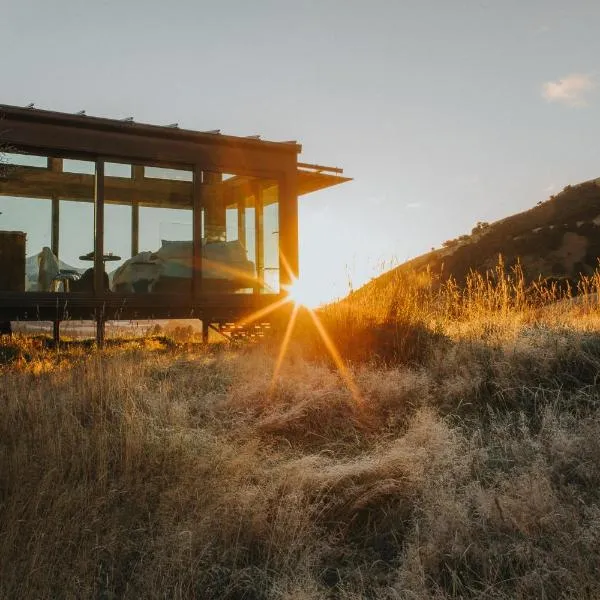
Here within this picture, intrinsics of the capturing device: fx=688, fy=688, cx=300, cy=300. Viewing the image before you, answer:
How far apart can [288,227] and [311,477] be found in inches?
271

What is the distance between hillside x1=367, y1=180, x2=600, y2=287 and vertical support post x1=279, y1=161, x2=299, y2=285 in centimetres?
1270

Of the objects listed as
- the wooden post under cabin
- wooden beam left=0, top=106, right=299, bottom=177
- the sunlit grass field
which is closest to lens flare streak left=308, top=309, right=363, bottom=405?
the sunlit grass field

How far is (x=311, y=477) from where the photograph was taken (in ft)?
11.5

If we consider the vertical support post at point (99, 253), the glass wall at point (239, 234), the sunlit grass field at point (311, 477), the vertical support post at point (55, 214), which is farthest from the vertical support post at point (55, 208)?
the sunlit grass field at point (311, 477)

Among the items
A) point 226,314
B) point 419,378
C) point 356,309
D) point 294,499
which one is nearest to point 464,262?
point 226,314

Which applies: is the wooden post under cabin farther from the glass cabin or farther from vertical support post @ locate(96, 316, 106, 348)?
vertical support post @ locate(96, 316, 106, 348)

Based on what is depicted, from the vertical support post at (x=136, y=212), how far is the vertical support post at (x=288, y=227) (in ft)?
6.85

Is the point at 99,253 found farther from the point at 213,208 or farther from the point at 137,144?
the point at 213,208

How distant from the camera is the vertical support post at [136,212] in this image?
883cm

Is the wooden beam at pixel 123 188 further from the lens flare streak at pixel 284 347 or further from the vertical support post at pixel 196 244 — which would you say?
the lens flare streak at pixel 284 347

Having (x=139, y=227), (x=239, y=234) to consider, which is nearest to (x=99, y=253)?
(x=139, y=227)

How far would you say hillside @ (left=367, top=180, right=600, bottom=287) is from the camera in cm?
2317

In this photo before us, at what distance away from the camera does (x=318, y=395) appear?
15.6 ft

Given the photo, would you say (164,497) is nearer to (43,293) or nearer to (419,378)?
(419,378)
